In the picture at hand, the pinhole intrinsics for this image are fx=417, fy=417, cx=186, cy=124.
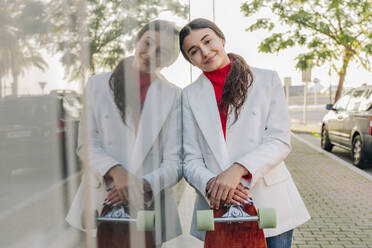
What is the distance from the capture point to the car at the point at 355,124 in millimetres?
8148

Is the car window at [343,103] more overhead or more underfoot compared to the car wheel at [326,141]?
more overhead

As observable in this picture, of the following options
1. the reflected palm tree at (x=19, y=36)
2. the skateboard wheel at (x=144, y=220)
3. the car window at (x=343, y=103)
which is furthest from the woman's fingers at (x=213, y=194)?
the car window at (x=343, y=103)

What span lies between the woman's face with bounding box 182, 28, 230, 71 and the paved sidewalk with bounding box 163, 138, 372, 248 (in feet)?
3.69

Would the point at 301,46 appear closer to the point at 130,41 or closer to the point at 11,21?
the point at 130,41

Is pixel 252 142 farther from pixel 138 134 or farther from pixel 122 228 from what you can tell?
pixel 122 228

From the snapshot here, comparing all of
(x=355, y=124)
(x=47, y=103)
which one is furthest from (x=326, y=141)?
(x=47, y=103)

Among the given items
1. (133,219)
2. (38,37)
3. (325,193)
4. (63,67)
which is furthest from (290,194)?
(325,193)

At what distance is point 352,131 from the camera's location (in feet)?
29.4

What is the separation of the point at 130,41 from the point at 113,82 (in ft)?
0.80

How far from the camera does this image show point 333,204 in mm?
5930

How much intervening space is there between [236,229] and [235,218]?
0.28 feet

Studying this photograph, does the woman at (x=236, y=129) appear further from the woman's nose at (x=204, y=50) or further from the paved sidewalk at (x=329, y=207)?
the paved sidewalk at (x=329, y=207)

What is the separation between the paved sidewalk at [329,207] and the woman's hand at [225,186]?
769 millimetres

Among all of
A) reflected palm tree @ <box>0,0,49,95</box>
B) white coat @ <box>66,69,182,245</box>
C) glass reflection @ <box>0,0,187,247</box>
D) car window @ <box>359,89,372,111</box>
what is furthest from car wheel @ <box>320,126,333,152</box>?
reflected palm tree @ <box>0,0,49,95</box>
